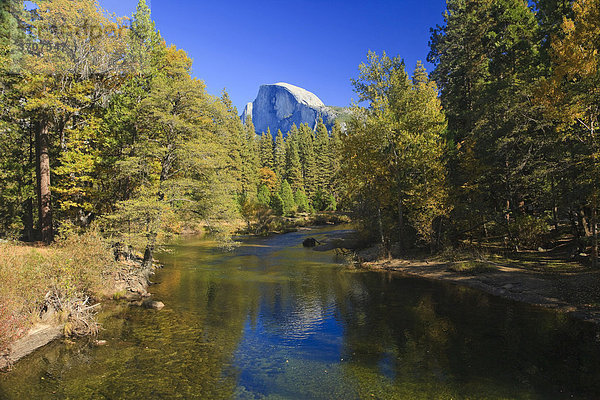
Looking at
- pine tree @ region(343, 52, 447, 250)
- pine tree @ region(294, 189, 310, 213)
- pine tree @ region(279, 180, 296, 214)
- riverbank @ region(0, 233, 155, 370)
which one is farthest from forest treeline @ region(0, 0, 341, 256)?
pine tree @ region(294, 189, 310, 213)

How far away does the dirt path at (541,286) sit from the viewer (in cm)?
1527

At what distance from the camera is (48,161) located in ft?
74.2

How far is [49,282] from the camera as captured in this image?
13.6 metres

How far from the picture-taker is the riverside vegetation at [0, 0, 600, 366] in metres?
18.5

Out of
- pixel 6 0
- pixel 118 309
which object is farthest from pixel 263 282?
pixel 6 0

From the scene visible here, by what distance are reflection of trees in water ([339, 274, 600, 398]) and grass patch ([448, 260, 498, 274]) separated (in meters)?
4.68

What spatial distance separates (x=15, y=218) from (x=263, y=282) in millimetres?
20673

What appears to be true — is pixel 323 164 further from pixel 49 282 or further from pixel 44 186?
pixel 49 282

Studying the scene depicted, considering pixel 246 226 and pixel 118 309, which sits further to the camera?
pixel 246 226

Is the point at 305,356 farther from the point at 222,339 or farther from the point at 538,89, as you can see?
the point at 538,89

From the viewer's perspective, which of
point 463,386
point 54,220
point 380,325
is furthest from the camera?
point 54,220

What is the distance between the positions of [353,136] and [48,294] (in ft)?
81.9

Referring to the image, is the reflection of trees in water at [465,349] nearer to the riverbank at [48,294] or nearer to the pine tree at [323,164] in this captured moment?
the riverbank at [48,294]

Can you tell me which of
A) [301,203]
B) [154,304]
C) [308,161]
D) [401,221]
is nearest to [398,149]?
[401,221]
